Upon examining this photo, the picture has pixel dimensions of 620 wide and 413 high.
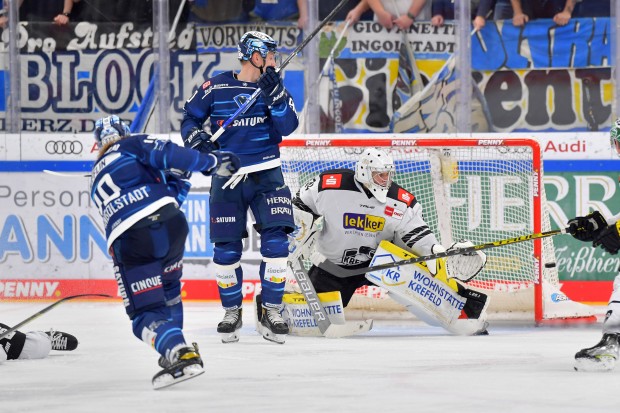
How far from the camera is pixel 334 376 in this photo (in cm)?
482

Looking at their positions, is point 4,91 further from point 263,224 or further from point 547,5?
point 547,5

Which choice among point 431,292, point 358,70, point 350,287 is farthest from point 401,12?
point 431,292

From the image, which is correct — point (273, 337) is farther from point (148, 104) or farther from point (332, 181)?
point (148, 104)

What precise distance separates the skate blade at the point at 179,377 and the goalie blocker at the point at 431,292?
2.06 metres

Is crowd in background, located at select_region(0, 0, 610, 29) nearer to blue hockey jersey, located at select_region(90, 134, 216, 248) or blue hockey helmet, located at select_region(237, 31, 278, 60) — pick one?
blue hockey helmet, located at select_region(237, 31, 278, 60)

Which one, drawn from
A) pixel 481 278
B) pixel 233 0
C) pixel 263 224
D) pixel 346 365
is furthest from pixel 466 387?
pixel 233 0

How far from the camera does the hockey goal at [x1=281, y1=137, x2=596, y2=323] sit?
6898 millimetres

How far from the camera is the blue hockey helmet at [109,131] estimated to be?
4.71m

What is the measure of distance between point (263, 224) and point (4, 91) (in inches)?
116

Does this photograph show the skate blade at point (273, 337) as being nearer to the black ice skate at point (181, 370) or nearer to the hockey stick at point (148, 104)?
the black ice skate at point (181, 370)

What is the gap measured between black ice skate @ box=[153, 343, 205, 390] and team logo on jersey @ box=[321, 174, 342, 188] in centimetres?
221

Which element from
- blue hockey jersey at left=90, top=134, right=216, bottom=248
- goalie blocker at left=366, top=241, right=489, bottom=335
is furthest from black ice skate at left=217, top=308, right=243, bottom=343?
blue hockey jersey at left=90, top=134, right=216, bottom=248

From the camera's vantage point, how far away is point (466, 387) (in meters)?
4.50

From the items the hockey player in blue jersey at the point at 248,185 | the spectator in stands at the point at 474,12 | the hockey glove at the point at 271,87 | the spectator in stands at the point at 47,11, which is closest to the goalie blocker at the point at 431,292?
the hockey player in blue jersey at the point at 248,185
